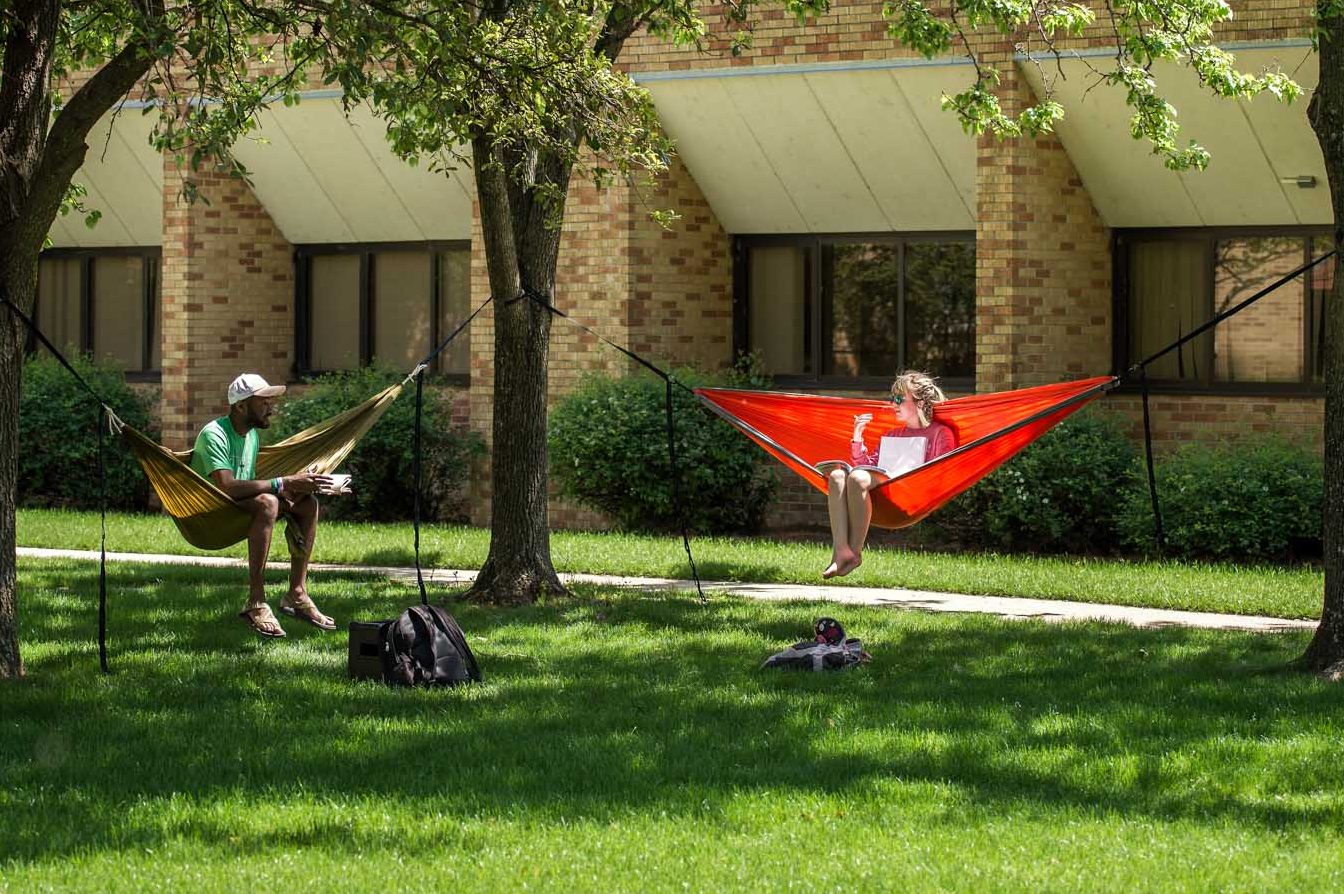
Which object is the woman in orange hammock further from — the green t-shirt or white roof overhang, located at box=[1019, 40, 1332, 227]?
white roof overhang, located at box=[1019, 40, 1332, 227]

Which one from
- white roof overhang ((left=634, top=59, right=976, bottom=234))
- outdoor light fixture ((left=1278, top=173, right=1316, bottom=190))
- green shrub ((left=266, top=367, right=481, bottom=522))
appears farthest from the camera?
green shrub ((left=266, top=367, right=481, bottom=522))

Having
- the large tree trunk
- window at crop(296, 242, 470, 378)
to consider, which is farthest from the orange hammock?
window at crop(296, 242, 470, 378)

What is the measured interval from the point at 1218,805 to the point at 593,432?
10.2m

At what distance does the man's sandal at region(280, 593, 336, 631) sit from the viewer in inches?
430

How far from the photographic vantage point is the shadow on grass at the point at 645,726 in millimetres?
6902

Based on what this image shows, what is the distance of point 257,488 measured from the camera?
1052 centimetres

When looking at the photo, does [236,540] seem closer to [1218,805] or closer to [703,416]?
[1218,805]

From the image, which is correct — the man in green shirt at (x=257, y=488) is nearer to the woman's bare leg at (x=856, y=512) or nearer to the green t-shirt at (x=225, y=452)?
the green t-shirt at (x=225, y=452)

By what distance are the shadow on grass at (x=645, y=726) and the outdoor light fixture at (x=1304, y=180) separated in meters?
5.89

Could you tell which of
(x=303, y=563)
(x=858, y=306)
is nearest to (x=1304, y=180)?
(x=858, y=306)

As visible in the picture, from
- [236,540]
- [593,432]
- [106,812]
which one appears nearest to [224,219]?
[593,432]

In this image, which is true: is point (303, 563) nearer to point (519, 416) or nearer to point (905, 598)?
point (519, 416)

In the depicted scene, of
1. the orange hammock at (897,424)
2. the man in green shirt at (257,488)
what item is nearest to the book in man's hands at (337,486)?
the man in green shirt at (257,488)

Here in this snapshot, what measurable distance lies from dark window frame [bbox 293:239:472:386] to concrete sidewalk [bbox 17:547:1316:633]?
5.37 metres
